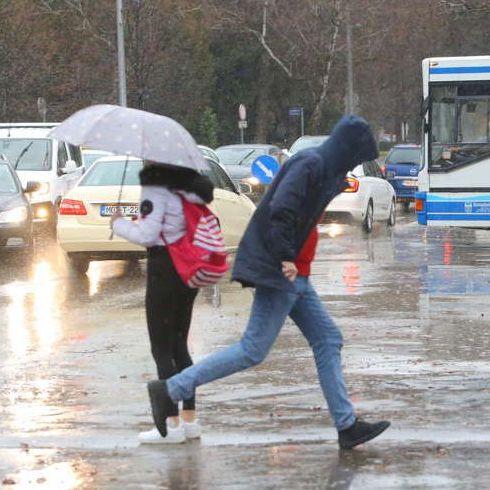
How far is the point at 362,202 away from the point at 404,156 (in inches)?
444

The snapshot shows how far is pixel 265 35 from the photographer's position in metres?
66.8

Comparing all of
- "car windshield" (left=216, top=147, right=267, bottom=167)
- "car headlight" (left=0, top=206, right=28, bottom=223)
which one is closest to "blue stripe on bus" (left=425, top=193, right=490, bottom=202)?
"car headlight" (left=0, top=206, right=28, bottom=223)

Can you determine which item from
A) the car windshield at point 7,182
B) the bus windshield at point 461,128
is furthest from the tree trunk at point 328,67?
the car windshield at point 7,182

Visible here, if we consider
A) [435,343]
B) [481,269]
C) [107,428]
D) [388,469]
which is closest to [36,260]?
[481,269]

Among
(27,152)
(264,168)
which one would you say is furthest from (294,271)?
(27,152)

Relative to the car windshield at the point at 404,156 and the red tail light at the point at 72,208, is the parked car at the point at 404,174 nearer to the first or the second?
the car windshield at the point at 404,156

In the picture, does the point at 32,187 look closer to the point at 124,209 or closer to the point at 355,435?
the point at 124,209

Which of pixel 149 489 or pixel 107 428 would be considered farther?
pixel 107 428

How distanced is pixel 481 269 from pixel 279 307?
11280 mm

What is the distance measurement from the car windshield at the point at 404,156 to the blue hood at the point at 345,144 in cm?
3033

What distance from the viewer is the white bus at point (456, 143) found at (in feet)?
72.4

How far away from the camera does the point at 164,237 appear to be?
7.65 m

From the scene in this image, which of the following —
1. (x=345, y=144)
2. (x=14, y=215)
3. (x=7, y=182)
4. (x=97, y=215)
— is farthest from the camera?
(x=7, y=182)

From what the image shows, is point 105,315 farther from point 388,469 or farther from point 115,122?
point 388,469
